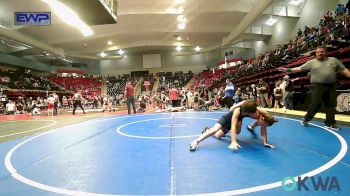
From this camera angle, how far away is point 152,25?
24078 mm

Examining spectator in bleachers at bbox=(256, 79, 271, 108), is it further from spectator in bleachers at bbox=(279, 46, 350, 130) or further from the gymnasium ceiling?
the gymnasium ceiling

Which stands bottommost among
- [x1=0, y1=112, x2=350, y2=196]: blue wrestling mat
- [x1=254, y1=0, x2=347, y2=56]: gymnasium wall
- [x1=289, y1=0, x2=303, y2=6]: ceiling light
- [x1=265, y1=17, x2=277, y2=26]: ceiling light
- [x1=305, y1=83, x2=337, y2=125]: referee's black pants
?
[x1=0, y1=112, x2=350, y2=196]: blue wrestling mat

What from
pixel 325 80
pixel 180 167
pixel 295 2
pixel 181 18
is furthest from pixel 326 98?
pixel 295 2

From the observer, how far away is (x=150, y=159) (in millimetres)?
3402

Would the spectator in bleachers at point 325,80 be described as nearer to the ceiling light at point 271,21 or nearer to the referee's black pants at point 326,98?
the referee's black pants at point 326,98

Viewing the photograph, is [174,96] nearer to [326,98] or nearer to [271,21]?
[326,98]

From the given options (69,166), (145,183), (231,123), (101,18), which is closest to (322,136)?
(231,123)

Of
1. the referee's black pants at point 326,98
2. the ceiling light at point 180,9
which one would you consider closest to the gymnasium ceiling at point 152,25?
the ceiling light at point 180,9

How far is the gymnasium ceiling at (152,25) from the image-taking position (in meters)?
19.0

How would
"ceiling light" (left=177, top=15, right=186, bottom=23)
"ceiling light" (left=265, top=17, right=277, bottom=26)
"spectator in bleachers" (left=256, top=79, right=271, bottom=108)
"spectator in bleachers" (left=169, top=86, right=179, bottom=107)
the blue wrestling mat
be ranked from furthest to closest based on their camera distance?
"ceiling light" (left=265, top=17, right=277, bottom=26) → "ceiling light" (left=177, top=15, right=186, bottom=23) → "spectator in bleachers" (left=169, top=86, right=179, bottom=107) → "spectator in bleachers" (left=256, top=79, right=271, bottom=108) → the blue wrestling mat

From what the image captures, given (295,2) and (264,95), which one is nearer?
(264,95)

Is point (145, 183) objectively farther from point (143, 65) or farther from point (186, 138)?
point (143, 65)

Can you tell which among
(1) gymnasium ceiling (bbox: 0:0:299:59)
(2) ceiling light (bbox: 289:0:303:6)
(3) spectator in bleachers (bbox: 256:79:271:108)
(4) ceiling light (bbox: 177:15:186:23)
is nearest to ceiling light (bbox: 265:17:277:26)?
(1) gymnasium ceiling (bbox: 0:0:299:59)

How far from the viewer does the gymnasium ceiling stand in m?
19.0
